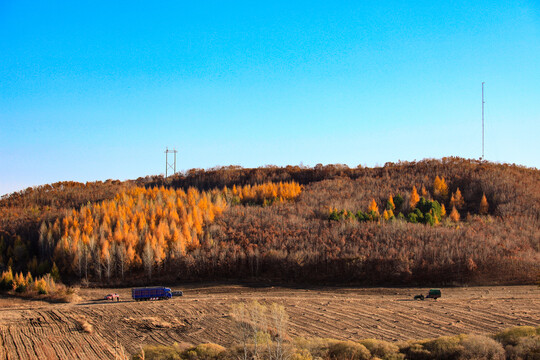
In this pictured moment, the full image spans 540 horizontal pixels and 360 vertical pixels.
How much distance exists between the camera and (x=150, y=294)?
33.3 metres

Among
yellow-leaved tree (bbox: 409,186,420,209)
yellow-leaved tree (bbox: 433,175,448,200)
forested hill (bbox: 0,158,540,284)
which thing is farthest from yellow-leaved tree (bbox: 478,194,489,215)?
yellow-leaved tree (bbox: 409,186,420,209)

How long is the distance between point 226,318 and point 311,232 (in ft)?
59.6

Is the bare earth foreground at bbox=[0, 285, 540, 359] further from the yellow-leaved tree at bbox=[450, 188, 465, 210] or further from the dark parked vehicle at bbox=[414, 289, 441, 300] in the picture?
the yellow-leaved tree at bbox=[450, 188, 465, 210]

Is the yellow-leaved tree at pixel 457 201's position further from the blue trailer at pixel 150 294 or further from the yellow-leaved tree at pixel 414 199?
the blue trailer at pixel 150 294

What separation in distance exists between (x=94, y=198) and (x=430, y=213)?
42719 mm

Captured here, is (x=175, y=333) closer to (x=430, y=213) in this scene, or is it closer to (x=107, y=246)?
(x=107, y=246)

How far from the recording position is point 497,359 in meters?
20.2

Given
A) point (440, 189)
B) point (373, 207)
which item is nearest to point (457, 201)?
point (440, 189)

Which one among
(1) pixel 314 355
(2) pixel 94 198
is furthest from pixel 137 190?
(1) pixel 314 355

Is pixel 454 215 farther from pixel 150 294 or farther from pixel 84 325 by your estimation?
pixel 84 325

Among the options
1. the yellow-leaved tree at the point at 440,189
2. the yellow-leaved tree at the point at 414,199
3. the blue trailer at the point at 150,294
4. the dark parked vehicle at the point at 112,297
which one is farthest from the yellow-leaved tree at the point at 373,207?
the dark parked vehicle at the point at 112,297

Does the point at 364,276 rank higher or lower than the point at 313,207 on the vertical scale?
lower

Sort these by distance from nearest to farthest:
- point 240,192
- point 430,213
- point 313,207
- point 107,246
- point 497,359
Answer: point 497,359, point 107,246, point 430,213, point 313,207, point 240,192

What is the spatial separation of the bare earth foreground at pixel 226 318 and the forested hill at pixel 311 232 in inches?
160
